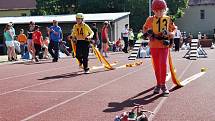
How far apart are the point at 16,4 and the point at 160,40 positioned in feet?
257

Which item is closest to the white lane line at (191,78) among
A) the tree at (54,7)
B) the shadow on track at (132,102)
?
the shadow on track at (132,102)

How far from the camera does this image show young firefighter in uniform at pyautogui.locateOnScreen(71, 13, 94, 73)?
16.5m

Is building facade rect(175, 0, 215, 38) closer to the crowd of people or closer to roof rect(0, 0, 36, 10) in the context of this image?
roof rect(0, 0, 36, 10)

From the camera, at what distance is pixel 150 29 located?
11281 millimetres

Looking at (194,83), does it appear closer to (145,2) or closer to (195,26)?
(145,2)

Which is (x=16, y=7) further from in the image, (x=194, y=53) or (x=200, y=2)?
(x=194, y=53)

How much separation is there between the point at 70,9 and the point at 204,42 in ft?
116

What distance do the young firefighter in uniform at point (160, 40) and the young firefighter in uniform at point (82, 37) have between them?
5343 mm

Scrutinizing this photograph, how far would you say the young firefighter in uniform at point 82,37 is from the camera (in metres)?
16.5

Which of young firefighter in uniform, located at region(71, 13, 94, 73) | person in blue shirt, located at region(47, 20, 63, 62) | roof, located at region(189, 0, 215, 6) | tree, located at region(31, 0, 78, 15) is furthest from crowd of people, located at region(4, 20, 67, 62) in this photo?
roof, located at region(189, 0, 215, 6)

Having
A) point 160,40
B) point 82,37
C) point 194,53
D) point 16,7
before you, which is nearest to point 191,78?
point 160,40

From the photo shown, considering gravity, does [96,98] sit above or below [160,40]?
below

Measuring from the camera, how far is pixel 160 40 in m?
11.2

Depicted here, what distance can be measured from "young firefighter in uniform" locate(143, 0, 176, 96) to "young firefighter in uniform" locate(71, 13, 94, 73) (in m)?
5.34
